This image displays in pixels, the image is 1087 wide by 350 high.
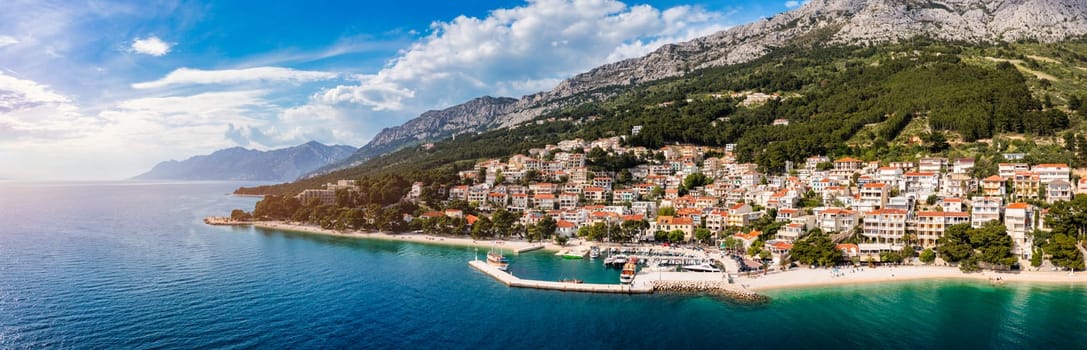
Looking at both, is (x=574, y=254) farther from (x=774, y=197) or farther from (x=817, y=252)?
(x=774, y=197)

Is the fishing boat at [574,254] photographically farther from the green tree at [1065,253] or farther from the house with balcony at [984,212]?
the green tree at [1065,253]

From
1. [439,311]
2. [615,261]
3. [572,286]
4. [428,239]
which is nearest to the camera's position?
[439,311]

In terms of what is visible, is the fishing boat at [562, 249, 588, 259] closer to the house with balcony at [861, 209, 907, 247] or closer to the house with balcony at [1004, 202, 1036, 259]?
the house with balcony at [861, 209, 907, 247]

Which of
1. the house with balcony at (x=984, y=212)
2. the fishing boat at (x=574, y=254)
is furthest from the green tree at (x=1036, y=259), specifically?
the fishing boat at (x=574, y=254)

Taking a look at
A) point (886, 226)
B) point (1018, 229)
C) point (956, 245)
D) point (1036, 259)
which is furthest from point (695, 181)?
point (1036, 259)

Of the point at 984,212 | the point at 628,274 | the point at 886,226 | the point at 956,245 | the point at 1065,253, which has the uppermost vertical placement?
the point at 984,212
